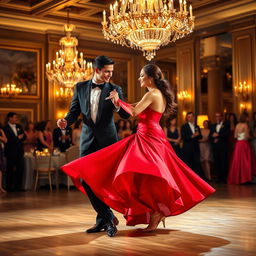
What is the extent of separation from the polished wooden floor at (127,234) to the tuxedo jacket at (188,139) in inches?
152

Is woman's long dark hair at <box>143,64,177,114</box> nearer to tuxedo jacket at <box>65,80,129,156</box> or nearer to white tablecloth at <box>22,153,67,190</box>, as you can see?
tuxedo jacket at <box>65,80,129,156</box>

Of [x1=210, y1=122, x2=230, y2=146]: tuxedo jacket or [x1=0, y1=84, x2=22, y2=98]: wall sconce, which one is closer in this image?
[x1=210, y1=122, x2=230, y2=146]: tuxedo jacket

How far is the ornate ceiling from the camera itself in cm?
1107

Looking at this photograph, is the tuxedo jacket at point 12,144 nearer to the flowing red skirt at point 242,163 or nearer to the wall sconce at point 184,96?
the flowing red skirt at point 242,163

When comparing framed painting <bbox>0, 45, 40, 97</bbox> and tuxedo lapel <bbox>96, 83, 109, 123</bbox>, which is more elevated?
framed painting <bbox>0, 45, 40, 97</bbox>

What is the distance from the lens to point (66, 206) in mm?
6156

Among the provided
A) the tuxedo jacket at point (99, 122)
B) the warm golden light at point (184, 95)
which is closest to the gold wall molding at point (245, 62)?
the warm golden light at point (184, 95)

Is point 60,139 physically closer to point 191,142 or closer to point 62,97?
point 191,142

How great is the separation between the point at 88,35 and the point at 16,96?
2.81 m

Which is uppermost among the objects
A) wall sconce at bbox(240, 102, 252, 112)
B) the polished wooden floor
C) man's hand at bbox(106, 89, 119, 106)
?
wall sconce at bbox(240, 102, 252, 112)

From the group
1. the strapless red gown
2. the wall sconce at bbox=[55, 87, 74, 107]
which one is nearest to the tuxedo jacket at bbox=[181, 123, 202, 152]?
the wall sconce at bbox=[55, 87, 74, 107]

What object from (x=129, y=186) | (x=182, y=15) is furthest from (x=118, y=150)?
(x=182, y=15)

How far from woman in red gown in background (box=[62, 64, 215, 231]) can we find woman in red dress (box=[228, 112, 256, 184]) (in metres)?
5.76

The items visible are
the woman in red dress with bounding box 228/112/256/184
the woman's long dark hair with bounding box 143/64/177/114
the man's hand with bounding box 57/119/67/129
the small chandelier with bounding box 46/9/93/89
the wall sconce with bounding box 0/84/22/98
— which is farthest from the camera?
the wall sconce with bounding box 0/84/22/98
